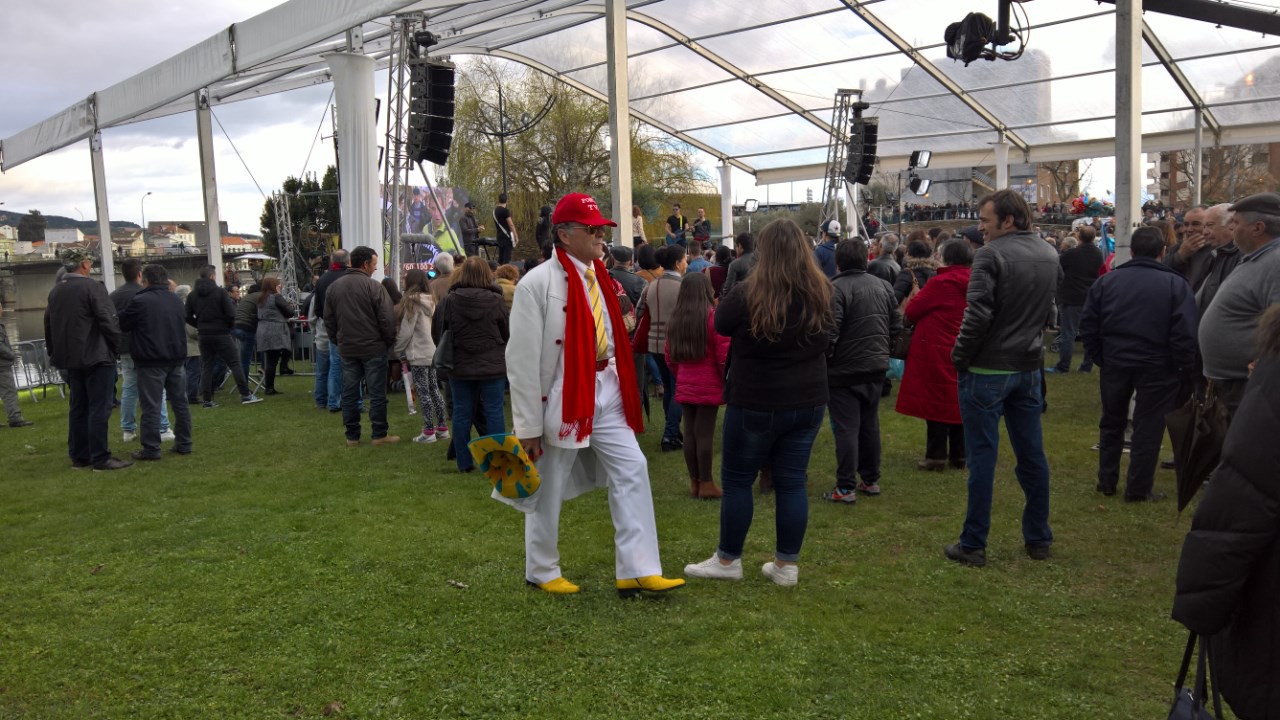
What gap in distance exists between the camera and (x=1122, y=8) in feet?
26.4

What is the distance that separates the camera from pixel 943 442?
718 cm

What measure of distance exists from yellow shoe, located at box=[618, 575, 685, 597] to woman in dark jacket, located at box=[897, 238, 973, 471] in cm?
318

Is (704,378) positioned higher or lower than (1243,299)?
lower

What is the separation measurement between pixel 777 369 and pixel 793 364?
0.08 m

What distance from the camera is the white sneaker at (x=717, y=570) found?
464cm

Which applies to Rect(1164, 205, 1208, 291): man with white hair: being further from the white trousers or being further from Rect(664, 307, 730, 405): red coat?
the white trousers

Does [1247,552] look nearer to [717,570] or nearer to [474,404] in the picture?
[717,570]

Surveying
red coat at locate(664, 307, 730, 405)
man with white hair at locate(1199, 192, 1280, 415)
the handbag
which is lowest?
the handbag

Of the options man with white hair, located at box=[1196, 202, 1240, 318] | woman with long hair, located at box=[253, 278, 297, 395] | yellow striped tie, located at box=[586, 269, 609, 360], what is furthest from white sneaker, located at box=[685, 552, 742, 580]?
woman with long hair, located at box=[253, 278, 297, 395]

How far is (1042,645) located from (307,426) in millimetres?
8537

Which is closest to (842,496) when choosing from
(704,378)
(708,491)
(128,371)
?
(708,491)

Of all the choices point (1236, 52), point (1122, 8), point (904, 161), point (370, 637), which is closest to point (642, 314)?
point (370, 637)

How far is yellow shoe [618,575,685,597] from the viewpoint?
438 centimetres

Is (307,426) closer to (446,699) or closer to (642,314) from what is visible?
(642,314)
